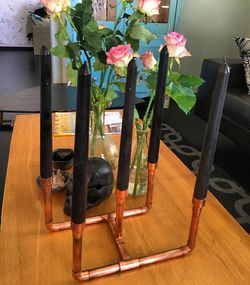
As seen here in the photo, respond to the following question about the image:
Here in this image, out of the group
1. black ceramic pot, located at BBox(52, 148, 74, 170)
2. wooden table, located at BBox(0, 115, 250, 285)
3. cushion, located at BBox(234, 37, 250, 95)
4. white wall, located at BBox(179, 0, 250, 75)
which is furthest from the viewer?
white wall, located at BBox(179, 0, 250, 75)

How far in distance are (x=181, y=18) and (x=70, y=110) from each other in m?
2.29

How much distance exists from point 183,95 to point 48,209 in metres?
0.38

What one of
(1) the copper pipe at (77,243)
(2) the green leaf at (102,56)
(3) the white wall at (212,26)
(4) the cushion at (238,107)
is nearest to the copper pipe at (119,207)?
(1) the copper pipe at (77,243)

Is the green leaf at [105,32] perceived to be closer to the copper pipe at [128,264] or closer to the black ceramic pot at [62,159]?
the black ceramic pot at [62,159]

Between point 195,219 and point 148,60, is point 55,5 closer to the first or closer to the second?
point 148,60

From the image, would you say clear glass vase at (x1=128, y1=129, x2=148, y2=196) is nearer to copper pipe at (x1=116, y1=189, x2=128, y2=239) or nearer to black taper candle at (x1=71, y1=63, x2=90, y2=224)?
A: copper pipe at (x1=116, y1=189, x2=128, y2=239)

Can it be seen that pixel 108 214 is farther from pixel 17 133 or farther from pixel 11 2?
pixel 11 2

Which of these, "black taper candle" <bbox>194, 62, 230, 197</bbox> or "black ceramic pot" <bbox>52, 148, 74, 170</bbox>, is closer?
"black taper candle" <bbox>194, 62, 230, 197</bbox>

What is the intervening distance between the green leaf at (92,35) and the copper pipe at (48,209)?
314mm

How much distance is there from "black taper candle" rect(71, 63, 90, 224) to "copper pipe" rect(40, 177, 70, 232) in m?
0.17

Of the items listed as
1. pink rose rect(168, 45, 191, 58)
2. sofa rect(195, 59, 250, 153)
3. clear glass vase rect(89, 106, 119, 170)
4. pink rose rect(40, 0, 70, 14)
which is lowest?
sofa rect(195, 59, 250, 153)

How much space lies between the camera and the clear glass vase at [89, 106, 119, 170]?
817mm

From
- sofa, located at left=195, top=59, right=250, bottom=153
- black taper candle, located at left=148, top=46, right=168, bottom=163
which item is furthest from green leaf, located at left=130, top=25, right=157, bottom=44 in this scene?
sofa, located at left=195, top=59, right=250, bottom=153

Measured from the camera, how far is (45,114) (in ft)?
1.75
